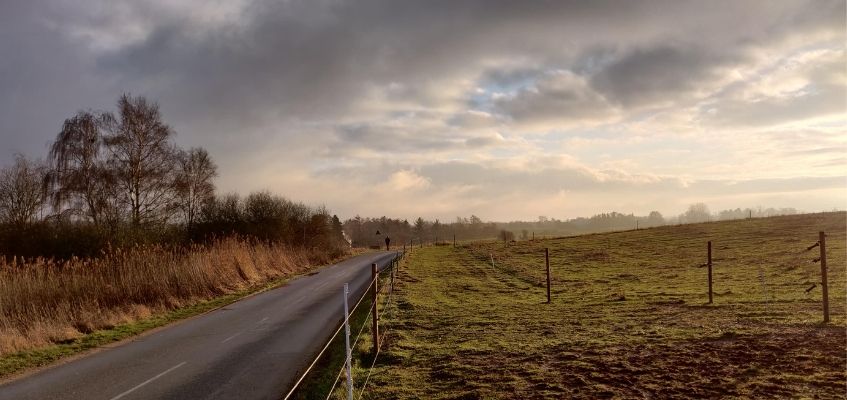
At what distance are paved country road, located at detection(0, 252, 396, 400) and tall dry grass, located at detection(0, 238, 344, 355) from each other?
2.27 meters

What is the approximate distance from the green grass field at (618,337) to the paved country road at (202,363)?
2057mm

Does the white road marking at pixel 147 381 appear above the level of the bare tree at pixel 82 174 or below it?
below

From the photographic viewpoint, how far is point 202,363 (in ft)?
36.7

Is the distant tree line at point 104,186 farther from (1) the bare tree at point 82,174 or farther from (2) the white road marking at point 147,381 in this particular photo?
(2) the white road marking at point 147,381

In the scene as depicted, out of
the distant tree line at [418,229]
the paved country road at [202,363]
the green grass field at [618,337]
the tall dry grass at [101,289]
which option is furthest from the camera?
the distant tree line at [418,229]

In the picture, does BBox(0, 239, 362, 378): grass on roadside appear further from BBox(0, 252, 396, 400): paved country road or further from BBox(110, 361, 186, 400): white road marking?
BBox(110, 361, 186, 400): white road marking

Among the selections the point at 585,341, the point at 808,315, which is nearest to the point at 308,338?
the point at 585,341

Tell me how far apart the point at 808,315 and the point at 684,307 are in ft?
11.4

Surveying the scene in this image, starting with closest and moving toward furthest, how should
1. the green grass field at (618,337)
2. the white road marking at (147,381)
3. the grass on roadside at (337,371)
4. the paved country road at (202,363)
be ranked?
the green grass field at (618,337) → the grass on roadside at (337,371) → the white road marking at (147,381) → the paved country road at (202,363)

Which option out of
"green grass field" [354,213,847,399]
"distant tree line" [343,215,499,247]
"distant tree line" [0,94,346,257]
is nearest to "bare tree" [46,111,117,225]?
"distant tree line" [0,94,346,257]

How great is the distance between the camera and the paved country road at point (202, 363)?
9.20 metres

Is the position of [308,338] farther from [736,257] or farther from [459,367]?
[736,257]

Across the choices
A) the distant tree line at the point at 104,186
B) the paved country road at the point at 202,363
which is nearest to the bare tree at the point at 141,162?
the distant tree line at the point at 104,186

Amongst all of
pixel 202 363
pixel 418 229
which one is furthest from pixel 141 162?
pixel 418 229
